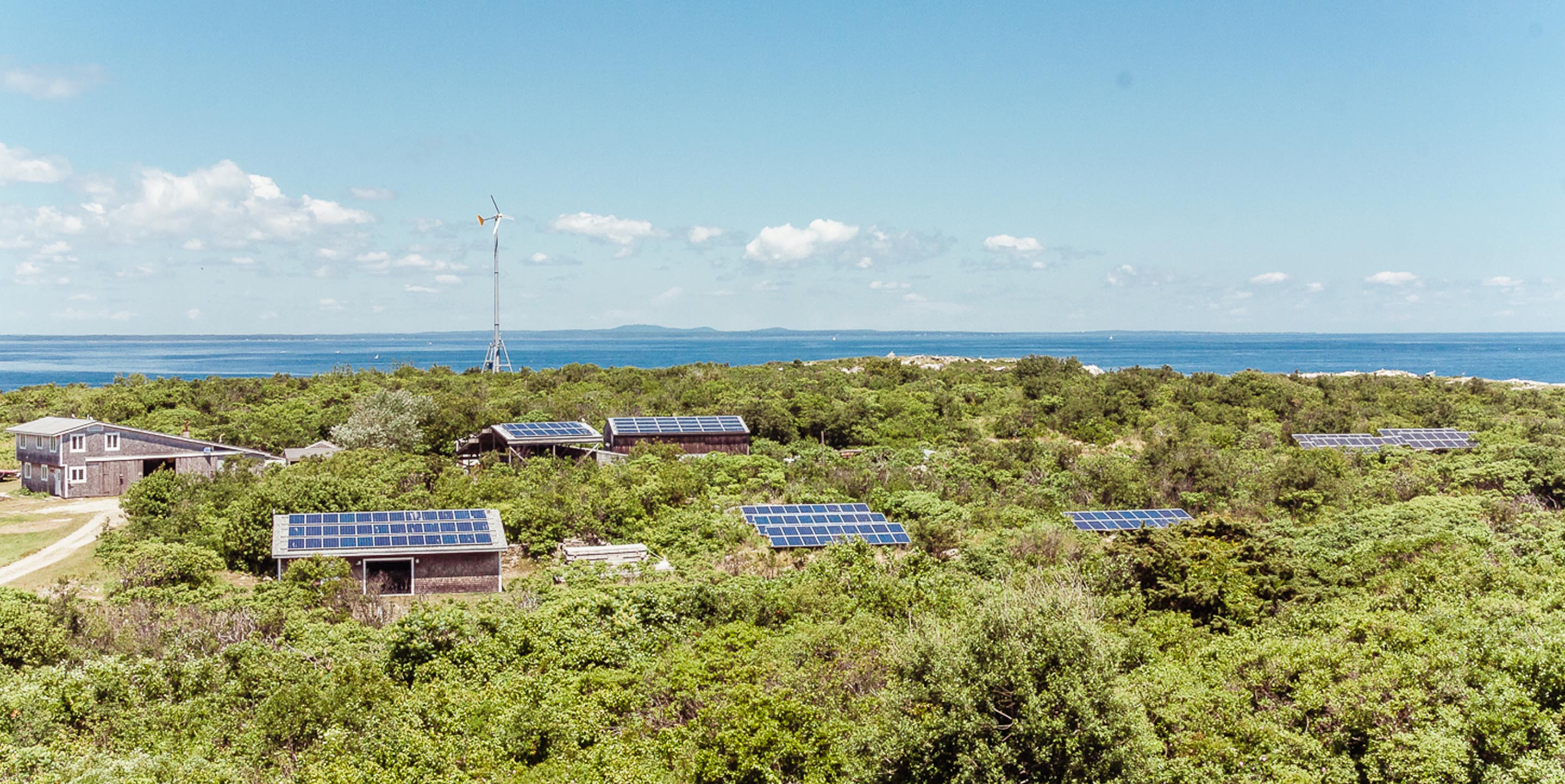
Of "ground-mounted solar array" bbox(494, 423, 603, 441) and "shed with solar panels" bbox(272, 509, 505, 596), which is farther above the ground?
"ground-mounted solar array" bbox(494, 423, 603, 441)

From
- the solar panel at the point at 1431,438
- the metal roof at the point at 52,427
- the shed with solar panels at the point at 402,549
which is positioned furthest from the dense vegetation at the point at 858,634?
the metal roof at the point at 52,427

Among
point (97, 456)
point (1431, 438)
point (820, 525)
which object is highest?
point (1431, 438)

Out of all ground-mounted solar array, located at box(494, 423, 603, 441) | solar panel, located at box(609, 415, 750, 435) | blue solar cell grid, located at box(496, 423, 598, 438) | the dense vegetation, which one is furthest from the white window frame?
solar panel, located at box(609, 415, 750, 435)

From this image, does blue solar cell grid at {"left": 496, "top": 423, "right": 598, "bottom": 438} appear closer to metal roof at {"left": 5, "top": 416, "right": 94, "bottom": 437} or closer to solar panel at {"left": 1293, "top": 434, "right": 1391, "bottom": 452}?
metal roof at {"left": 5, "top": 416, "right": 94, "bottom": 437}

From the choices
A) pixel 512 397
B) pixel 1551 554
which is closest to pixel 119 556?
pixel 512 397

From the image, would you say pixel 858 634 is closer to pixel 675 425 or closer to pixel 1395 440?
pixel 675 425

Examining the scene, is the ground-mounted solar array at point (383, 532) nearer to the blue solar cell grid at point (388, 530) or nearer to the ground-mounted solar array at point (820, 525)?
the blue solar cell grid at point (388, 530)

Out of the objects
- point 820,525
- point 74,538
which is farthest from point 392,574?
point 74,538
